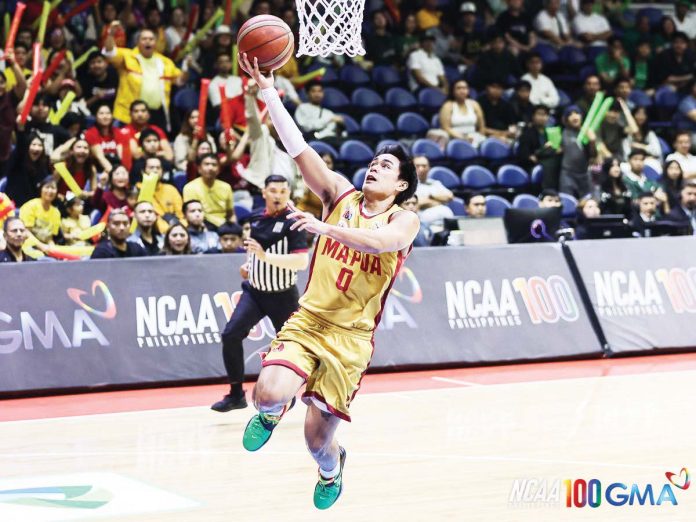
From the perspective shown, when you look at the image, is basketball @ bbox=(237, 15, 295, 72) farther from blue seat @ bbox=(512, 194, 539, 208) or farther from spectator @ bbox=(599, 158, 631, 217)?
spectator @ bbox=(599, 158, 631, 217)

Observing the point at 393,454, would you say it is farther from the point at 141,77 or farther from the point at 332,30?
the point at 141,77

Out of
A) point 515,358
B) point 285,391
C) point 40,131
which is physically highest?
point 285,391

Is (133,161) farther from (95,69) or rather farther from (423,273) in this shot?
(423,273)

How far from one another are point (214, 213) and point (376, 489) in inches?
247

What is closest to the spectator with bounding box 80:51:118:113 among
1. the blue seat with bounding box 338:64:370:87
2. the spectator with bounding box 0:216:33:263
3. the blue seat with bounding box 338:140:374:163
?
the blue seat with bounding box 338:140:374:163

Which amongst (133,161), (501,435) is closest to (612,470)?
(501,435)

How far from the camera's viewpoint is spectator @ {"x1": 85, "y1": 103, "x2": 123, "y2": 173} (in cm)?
1272

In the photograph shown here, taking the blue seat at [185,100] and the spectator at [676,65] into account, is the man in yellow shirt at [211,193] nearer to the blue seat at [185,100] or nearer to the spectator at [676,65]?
the blue seat at [185,100]

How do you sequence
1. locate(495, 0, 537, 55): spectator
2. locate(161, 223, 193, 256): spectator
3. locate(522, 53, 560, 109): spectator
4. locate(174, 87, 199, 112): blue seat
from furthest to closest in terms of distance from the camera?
locate(495, 0, 537, 55): spectator → locate(522, 53, 560, 109): spectator → locate(174, 87, 199, 112): blue seat → locate(161, 223, 193, 256): spectator

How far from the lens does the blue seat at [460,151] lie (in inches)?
612

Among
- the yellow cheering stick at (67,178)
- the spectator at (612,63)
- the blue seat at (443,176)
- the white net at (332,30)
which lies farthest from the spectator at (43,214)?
the spectator at (612,63)

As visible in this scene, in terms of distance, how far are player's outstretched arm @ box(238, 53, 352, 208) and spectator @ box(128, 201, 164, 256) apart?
223 inches

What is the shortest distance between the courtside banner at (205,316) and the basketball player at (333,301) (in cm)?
498

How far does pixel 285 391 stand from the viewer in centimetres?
545
